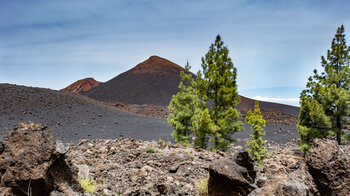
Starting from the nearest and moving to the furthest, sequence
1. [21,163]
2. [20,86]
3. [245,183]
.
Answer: [21,163]
[245,183]
[20,86]

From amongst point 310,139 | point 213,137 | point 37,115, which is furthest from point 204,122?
point 37,115

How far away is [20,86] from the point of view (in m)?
22.2

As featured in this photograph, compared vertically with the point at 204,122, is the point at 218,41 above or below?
above

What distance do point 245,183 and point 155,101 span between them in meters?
44.9

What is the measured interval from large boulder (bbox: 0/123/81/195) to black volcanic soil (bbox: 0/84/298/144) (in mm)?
8972

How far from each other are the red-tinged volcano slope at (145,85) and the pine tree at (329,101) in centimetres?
3616

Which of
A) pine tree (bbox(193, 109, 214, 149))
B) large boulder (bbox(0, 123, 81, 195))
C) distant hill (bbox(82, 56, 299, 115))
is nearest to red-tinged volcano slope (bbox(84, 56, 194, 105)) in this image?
distant hill (bbox(82, 56, 299, 115))

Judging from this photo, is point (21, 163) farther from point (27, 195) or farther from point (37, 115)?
point (37, 115)

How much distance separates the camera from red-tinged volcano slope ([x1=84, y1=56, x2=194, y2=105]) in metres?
51.4

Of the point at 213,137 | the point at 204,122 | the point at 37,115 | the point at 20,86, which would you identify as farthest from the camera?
the point at 20,86

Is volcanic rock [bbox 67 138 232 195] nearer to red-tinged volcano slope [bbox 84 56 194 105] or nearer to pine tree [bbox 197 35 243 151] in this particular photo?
pine tree [bbox 197 35 243 151]

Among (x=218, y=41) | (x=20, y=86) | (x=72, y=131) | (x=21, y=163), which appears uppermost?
(x=218, y=41)

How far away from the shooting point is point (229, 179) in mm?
4152

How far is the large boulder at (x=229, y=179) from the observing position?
13.5 feet
